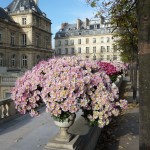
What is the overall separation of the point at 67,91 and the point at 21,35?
69525 mm

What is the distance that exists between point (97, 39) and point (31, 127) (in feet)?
297

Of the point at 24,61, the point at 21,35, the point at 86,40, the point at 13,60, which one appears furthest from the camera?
the point at 86,40

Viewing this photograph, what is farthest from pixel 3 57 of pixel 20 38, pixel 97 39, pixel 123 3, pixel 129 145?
pixel 129 145

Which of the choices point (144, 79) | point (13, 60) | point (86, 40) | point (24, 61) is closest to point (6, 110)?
point (144, 79)

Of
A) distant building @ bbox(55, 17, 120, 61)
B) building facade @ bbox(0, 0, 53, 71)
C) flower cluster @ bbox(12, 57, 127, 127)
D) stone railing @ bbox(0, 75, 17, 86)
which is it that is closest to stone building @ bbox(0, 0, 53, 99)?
building facade @ bbox(0, 0, 53, 71)

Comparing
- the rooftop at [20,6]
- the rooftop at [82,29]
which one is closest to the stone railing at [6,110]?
the rooftop at [20,6]

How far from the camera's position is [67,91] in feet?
14.5

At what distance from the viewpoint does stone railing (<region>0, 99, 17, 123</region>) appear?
31.6 feet

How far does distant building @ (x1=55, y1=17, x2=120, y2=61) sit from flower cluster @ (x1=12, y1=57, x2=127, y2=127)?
88.8 metres

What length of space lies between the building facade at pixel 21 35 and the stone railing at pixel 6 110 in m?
52.7

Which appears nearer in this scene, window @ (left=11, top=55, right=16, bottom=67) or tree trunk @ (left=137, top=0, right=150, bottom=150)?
tree trunk @ (left=137, top=0, right=150, bottom=150)

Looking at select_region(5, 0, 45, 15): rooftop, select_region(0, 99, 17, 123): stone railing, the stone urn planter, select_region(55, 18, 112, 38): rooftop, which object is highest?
select_region(5, 0, 45, 15): rooftop

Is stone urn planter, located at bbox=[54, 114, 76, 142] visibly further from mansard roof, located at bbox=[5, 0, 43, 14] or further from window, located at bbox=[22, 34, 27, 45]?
mansard roof, located at bbox=[5, 0, 43, 14]

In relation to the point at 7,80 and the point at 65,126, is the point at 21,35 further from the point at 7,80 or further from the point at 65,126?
the point at 65,126
